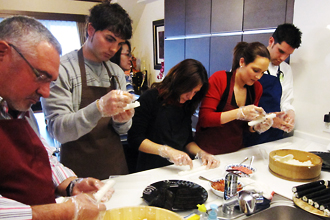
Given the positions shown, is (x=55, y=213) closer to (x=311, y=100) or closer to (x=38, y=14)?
(x=311, y=100)

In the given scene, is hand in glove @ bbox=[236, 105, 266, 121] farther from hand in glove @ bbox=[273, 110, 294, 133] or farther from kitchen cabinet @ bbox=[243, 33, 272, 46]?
kitchen cabinet @ bbox=[243, 33, 272, 46]

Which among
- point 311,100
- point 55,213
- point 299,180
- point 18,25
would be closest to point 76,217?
point 55,213

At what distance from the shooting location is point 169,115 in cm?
159

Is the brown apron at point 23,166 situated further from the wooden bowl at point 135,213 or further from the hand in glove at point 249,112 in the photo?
the hand in glove at point 249,112

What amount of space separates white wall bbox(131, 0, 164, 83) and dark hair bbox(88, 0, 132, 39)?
10.6ft

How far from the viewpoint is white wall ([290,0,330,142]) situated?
196 centimetres

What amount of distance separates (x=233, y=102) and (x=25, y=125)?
51.9 inches

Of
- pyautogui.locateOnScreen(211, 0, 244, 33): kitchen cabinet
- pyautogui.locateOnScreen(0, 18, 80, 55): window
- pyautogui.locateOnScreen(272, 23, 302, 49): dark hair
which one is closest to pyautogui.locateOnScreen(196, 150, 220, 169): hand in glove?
pyautogui.locateOnScreen(272, 23, 302, 49): dark hair

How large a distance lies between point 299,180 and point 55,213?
124cm

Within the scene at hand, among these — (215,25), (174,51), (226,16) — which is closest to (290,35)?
(226,16)

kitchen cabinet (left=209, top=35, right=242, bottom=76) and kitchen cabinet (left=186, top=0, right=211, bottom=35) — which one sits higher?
kitchen cabinet (left=186, top=0, right=211, bottom=35)

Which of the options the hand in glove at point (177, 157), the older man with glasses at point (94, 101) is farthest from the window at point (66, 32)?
the hand in glove at point (177, 157)

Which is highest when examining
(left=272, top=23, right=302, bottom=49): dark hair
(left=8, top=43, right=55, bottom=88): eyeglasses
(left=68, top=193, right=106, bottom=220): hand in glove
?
(left=272, top=23, right=302, bottom=49): dark hair

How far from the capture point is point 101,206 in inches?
30.5
